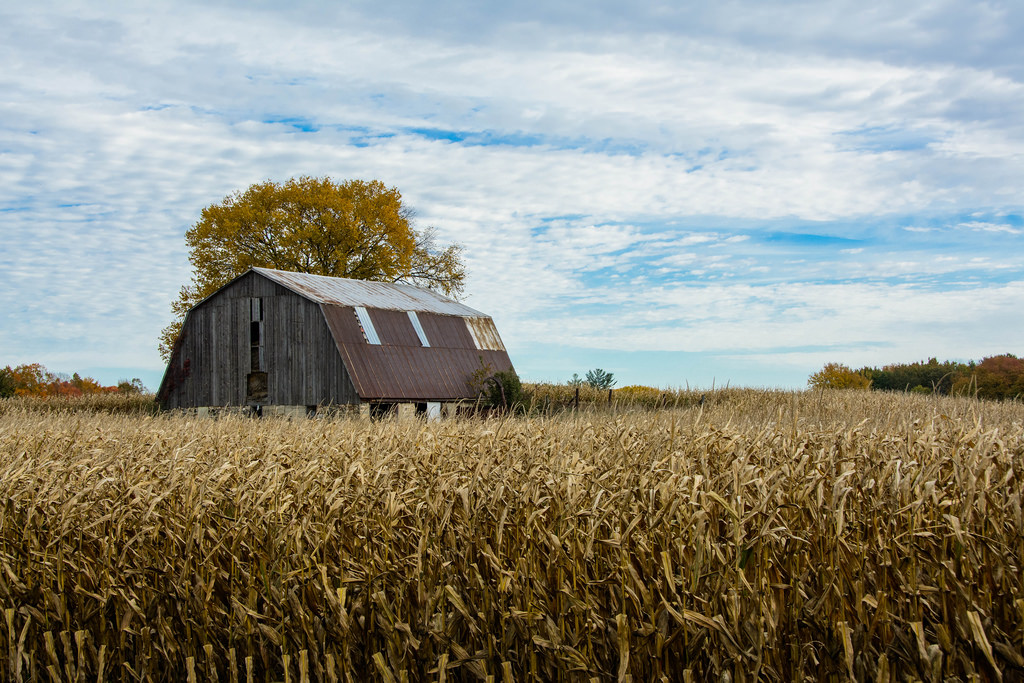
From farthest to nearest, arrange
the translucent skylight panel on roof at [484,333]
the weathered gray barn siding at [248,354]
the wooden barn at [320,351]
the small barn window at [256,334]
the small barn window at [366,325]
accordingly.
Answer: the translucent skylight panel on roof at [484,333] → the small barn window at [256,334] → the small barn window at [366,325] → the weathered gray barn siding at [248,354] → the wooden barn at [320,351]

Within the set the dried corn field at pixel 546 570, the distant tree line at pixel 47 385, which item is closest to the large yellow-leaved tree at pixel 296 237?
the distant tree line at pixel 47 385

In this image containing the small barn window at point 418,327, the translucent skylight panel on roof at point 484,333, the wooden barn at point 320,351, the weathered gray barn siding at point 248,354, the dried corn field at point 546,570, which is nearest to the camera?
the dried corn field at point 546,570

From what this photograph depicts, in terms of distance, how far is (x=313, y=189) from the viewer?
4294 centimetres

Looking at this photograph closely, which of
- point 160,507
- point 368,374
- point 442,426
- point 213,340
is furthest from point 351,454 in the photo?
point 213,340

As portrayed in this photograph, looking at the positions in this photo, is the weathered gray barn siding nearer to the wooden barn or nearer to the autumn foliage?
the wooden barn

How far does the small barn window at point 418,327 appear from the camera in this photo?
27672mm

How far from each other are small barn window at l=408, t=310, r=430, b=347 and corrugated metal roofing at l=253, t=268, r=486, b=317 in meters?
0.42

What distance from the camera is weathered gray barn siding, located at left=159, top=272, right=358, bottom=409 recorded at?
25109 millimetres

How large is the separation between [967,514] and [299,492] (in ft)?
13.0

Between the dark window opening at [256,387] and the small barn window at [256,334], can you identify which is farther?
the dark window opening at [256,387]

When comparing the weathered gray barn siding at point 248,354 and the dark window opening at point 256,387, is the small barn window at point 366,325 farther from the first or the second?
the dark window opening at point 256,387

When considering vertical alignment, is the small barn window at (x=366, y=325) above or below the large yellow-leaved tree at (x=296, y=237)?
below

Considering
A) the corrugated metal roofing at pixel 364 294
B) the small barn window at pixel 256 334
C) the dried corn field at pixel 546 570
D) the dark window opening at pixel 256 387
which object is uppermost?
the corrugated metal roofing at pixel 364 294

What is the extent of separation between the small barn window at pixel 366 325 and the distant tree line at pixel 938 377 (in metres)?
15.8
